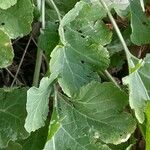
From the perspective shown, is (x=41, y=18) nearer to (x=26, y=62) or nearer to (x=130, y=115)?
(x=26, y=62)

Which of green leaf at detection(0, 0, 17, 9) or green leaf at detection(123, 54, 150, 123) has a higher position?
green leaf at detection(0, 0, 17, 9)

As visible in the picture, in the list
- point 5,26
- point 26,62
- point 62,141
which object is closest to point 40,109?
point 62,141

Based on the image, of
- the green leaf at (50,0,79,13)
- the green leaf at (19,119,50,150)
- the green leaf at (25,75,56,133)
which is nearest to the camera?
the green leaf at (25,75,56,133)

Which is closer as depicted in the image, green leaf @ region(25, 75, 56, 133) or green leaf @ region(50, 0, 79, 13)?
green leaf @ region(25, 75, 56, 133)

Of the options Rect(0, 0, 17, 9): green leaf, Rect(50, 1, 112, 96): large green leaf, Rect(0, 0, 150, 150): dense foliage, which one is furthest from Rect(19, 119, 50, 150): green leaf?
Rect(0, 0, 17, 9): green leaf

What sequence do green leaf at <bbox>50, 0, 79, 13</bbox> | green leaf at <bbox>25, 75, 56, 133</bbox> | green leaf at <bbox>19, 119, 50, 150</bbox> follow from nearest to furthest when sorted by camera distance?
green leaf at <bbox>25, 75, 56, 133</bbox> → green leaf at <bbox>19, 119, 50, 150</bbox> → green leaf at <bbox>50, 0, 79, 13</bbox>

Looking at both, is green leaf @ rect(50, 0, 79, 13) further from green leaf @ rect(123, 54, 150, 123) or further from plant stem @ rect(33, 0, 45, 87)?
green leaf @ rect(123, 54, 150, 123)

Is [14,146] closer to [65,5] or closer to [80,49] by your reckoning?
[80,49]
